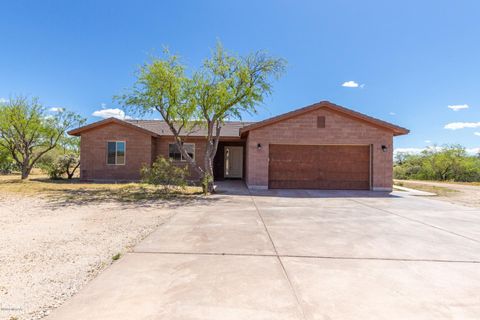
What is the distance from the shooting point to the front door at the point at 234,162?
1920cm

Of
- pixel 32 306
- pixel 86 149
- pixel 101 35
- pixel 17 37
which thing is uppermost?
pixel 101 35

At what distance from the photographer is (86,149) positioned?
16.0m

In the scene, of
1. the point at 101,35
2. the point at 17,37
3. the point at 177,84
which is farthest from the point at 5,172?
the point at 177,84

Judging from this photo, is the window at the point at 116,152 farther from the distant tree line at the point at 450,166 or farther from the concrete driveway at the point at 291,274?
the distant tree line at the point at 450,166

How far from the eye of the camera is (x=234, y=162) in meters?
19.5

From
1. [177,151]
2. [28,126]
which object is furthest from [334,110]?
[28,126]

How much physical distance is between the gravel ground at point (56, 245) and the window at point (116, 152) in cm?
780

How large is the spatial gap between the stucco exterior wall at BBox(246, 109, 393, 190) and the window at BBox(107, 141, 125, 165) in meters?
8.58

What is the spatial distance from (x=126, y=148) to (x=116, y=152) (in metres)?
0.71

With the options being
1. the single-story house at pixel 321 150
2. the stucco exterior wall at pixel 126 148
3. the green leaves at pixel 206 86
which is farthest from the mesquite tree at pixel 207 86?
the stucco exterior wall at pixel 126 148

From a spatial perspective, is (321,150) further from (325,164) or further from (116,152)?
(116,152)

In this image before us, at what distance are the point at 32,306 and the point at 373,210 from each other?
28.4 feet

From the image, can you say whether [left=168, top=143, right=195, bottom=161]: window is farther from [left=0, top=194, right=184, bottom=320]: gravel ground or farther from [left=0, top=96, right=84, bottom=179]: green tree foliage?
[left=0, top=194, right=184, bottom=320]: gravel ground

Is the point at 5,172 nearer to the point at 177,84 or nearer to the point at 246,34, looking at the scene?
the point at 177,84
